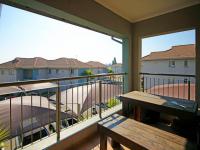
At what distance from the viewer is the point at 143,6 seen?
310 centimetres

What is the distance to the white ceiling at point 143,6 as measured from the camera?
2.88 m

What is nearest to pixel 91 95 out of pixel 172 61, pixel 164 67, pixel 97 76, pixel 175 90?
pixel 97 76

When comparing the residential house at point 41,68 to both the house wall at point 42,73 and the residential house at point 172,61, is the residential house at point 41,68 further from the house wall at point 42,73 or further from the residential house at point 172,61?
the residential house at point 172,61

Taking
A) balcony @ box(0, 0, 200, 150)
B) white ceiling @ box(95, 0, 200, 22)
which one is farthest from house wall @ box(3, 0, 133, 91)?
white ceiling @ box(95, 0, 200, 22)

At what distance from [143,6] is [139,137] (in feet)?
9.28

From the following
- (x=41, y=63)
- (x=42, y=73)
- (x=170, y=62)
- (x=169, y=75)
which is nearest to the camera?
(x=169, y=75)

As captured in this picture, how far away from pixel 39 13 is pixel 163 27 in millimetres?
2811

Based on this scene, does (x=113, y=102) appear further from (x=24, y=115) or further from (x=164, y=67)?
(x=164, y=67)

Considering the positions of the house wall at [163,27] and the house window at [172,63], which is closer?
the house wall at [163,27]

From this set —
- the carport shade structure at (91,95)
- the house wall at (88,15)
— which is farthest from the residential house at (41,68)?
the house wall at (88,15)

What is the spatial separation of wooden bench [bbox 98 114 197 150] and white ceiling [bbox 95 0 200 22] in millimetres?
2423

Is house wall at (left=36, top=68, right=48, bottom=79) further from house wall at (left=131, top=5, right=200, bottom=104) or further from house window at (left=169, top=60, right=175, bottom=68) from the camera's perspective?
house wall at (left=131, top=5, right=200, bottom=104)

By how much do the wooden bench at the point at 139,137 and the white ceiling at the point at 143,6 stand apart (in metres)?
2.42

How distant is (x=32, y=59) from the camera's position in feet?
52.1
